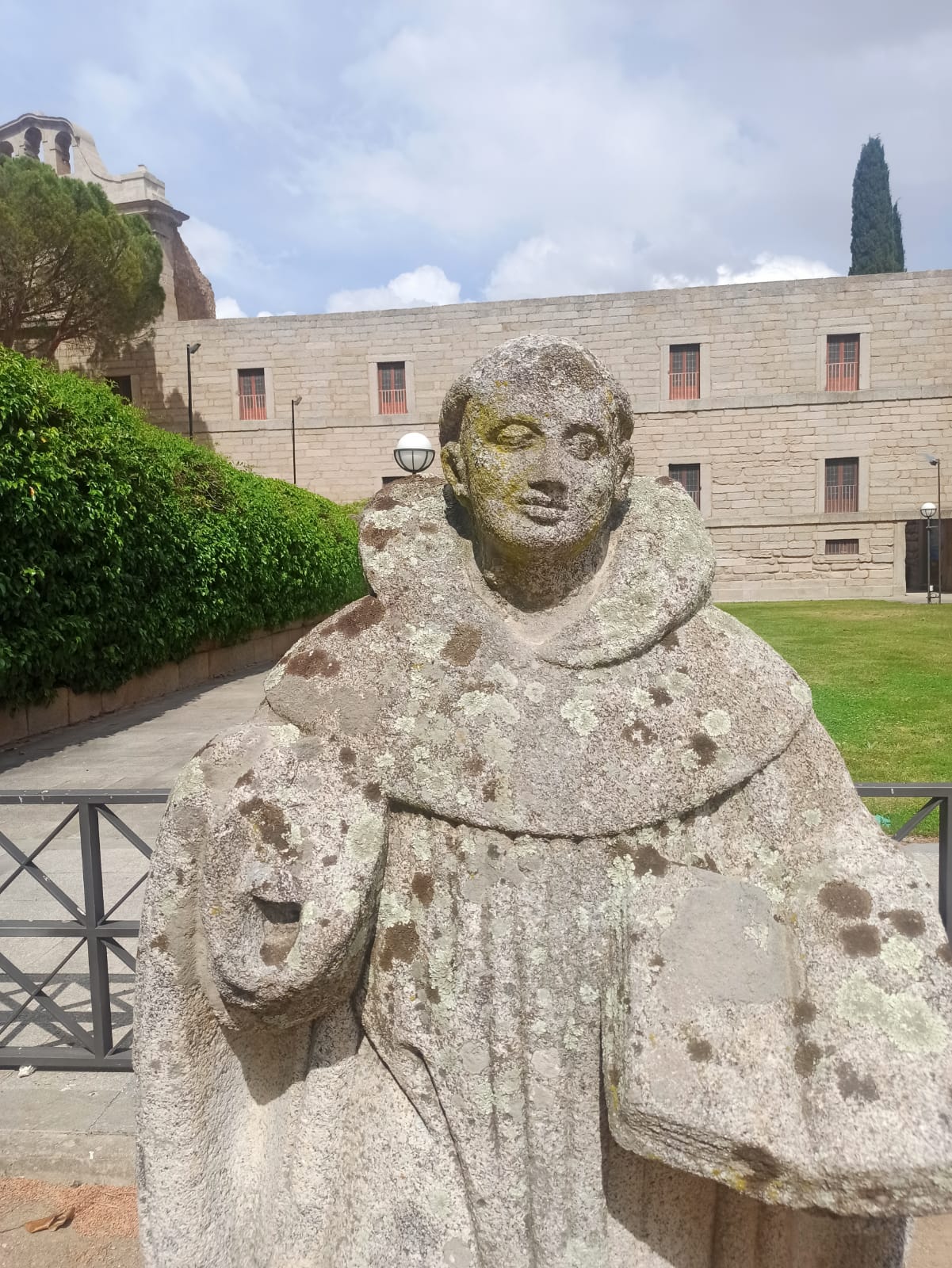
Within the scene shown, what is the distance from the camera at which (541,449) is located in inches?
47.8

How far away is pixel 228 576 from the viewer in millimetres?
11680

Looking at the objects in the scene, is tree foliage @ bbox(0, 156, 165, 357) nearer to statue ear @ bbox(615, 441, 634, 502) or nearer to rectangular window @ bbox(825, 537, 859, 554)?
rectangular window @ bbox(825, 537, 859, 554)

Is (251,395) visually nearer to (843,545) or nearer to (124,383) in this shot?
(124,383)

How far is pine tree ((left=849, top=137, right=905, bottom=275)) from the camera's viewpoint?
32.6 meters

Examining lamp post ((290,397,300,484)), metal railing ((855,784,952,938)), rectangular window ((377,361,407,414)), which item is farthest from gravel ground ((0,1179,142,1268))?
lamp post ((290,397,300,484))

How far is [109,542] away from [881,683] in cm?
878

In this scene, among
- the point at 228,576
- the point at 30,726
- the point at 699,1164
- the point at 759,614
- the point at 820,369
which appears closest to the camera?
the point at 699,1164

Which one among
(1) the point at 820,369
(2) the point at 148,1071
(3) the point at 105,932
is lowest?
(3) the point at 105,932

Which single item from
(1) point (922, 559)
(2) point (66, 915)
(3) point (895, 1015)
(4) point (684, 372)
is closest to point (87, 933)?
(2) point (66, 915)

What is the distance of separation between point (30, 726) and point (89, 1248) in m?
6.91

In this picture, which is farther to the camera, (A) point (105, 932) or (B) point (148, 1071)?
(A) point (105, 932)

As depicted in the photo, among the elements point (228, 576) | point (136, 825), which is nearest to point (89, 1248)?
point (136, 825)

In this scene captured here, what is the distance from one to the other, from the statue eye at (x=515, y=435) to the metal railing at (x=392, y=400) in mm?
25856

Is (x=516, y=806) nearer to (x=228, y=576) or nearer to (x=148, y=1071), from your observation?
(x=148, y=1071)
